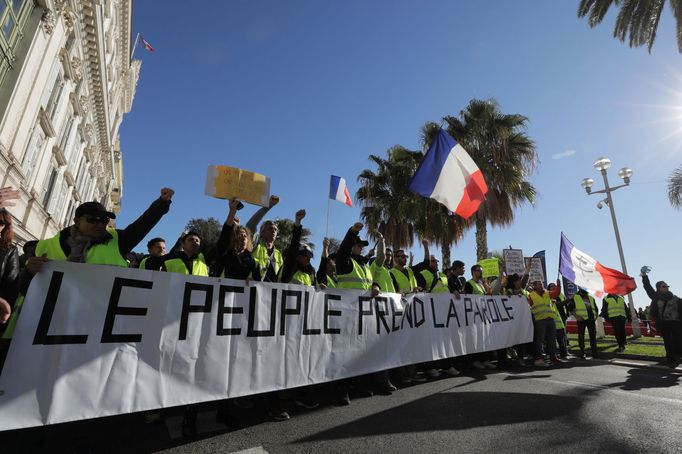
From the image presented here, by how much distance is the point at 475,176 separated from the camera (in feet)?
24.9

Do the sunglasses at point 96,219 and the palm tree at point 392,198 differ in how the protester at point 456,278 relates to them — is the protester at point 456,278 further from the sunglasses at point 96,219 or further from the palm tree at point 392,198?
the palm tree at point 392,198

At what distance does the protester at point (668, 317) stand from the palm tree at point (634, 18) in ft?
29.1

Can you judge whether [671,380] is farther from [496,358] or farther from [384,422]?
[384,422]

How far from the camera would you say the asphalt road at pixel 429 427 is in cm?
277

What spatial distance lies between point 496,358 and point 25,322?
289 inches

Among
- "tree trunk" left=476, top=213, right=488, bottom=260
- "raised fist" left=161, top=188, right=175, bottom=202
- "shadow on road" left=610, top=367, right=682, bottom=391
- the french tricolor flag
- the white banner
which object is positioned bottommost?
"shadow on road" left=610, top=367, right=682, bottom=391

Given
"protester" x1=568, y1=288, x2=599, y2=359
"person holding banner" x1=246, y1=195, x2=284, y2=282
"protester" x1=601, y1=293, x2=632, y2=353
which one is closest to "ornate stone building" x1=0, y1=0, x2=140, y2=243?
"person holding banner" x1=246, y1=195, x2=284, y2=282

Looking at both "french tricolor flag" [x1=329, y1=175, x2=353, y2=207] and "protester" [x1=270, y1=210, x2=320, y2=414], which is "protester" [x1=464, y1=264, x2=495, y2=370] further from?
"protester" [x1=270, y1=210, x2=320, y2=414]

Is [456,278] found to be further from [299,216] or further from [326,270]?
[299,216]

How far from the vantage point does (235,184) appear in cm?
395

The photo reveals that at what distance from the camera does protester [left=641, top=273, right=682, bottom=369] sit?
688cm

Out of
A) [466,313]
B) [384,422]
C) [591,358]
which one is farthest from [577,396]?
[591,358]

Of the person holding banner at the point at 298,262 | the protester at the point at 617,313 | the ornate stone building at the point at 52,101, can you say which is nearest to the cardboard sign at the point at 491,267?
the protester at the point at 617,313

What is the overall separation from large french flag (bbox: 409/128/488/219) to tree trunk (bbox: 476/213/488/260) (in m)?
6.85
